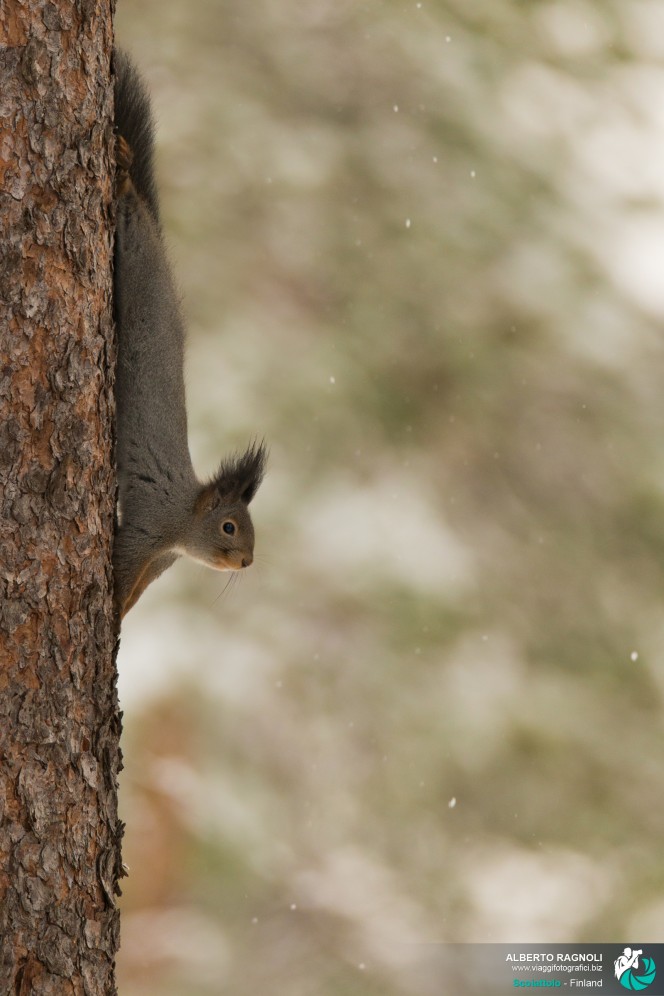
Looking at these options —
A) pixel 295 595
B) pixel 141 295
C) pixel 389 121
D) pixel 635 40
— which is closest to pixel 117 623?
pixel 141 295

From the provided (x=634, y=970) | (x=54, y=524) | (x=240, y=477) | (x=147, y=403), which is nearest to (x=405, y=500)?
(x=634, y=970)

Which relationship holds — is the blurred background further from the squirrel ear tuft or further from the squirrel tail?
the squirrel tail

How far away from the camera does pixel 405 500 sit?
4.50 meters

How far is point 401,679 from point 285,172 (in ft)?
6.59

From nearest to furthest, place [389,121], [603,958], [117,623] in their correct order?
1. [117,623]
2. [603,958]
3. [389,121]

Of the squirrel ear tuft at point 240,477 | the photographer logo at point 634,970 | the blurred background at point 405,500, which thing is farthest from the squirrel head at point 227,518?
the photographer logo at point 634,970

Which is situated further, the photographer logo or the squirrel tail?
the photographer logo

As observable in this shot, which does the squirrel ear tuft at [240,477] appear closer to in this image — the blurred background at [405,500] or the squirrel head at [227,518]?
the squirrel head at [227,518]

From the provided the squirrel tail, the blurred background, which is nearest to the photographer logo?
the blurred background

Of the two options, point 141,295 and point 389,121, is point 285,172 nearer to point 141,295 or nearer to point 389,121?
point 389,121

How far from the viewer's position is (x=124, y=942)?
401cm

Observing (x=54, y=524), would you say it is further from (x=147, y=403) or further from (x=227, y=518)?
(x=227, y=518)

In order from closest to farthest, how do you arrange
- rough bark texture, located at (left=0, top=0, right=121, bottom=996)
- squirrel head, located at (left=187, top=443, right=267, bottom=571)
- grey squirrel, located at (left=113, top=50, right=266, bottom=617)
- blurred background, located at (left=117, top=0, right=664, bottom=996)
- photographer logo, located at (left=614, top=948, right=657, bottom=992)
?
rough bark texture, located at (left=0, top=0, right=121, bottom=996)
grey squirrel, located at (left=113, top=50, right=266, bottom=617)
squirrel head, located at (left=187, top=443, right=267, bottom=571)
photographer logo, located at (left=614, top=948, right=657, bottom=992)
blurred background, located at (left=117, top=0, right=664, bottom=996)

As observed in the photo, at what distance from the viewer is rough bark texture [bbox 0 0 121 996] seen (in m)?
1.47
